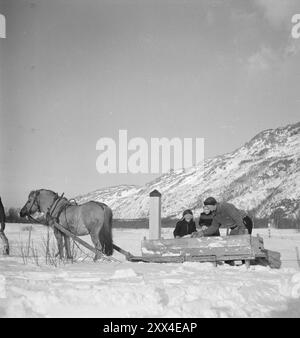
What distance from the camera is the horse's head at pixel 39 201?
8.42 m

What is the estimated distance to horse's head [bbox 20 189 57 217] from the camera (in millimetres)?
8422

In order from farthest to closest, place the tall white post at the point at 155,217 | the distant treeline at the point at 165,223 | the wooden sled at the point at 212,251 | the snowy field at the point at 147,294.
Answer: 1. the distant treeline at the point at 165,223
2. the tall white post at the point at 155,217
3. the wooden sled at the point at 212,251
4. the snowy field at the point at 147,294

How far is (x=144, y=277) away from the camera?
190 inches

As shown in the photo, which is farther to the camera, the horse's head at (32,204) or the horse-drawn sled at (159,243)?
the horse's head at (32,204)

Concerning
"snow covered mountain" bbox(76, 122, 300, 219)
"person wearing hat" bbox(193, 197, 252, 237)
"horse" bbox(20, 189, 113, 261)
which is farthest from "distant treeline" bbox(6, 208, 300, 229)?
"person wearing hat" bbox(193, 197, 252, 237)

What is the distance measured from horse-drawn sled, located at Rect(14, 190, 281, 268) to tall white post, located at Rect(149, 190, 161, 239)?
1.14 meters

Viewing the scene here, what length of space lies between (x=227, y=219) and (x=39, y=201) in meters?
3.36

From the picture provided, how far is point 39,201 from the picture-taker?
848 cm

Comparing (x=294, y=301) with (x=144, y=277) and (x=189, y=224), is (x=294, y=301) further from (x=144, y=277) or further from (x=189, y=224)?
(x=189, y=224)

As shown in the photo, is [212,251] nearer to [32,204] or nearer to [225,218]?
[225,218]

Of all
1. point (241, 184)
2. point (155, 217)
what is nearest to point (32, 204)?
point (155, 217)

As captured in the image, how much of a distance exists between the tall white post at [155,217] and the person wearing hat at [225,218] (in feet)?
7.01

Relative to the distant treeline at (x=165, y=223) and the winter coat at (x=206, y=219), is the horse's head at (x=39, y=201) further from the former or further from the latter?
the distant treeline at (x=165, y=223)

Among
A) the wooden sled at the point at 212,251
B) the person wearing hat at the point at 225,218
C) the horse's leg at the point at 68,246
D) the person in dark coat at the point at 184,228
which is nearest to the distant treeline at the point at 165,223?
the horse's leg at the point at 68,246
